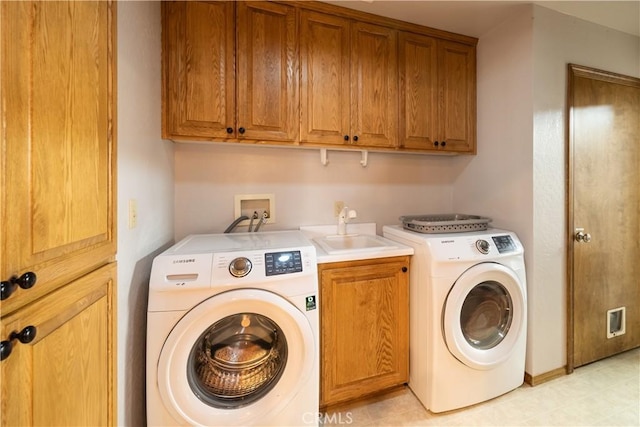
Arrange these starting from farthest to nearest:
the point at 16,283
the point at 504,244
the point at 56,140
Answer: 1. the point at 504,244
2. the point at 56,140
3. the point at 16,283

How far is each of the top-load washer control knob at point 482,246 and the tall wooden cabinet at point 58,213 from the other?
1.69m

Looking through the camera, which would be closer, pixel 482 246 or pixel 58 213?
pixel 58 213

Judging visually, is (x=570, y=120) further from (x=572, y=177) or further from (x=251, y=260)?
(x=251, y=260)

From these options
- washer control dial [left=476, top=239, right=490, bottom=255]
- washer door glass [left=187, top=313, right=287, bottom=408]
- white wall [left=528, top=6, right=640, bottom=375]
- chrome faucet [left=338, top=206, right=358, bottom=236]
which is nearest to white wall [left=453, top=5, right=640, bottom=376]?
white wall [left=528, top=6, right=640, bottom=375]

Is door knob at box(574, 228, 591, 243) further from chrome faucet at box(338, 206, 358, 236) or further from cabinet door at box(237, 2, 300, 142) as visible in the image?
cabinet door at box(237, 2, 300, 142)

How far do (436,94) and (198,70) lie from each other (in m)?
1.59

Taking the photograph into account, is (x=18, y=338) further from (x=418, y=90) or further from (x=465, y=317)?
(x=418, y=90)

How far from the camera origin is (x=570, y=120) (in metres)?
1.63

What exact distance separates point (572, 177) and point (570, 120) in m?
0.37

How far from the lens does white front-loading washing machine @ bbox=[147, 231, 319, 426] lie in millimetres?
985

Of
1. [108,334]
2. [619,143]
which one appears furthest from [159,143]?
[619,143]

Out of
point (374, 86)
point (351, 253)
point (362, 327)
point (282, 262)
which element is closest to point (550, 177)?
point (374, 86)

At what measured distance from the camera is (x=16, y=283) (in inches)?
19.6

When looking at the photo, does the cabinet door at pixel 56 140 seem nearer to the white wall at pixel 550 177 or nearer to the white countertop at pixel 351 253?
the white countertop at pixel 351 253
